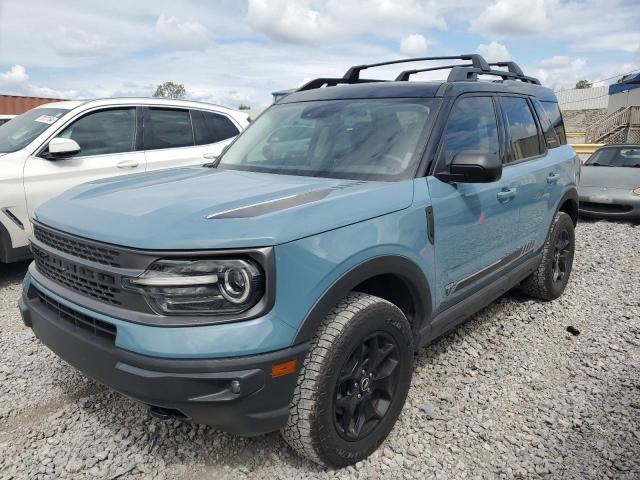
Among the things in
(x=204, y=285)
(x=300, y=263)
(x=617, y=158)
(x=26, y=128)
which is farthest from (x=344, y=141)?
(x=617, y=158)

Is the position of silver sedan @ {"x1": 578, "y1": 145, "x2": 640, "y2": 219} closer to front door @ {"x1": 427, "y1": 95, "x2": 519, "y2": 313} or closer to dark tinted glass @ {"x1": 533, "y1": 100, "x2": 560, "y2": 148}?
dark tinted glass @ {"x1": 533, "y1": 100, "x2": 560, "y2": 148}

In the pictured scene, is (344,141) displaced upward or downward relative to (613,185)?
upward

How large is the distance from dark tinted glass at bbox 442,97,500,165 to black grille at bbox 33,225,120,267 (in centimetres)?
183

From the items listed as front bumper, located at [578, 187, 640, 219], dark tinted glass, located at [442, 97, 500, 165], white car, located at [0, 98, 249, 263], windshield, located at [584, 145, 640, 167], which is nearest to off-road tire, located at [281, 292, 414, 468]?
dark tinted glass, located at [442, 97, 500, 165]

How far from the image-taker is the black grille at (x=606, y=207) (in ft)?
27.0

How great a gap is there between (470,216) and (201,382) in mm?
1844

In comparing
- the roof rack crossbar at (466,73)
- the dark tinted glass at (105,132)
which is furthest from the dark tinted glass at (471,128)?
the dark tinted glass at (105,132)

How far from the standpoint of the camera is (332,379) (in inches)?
84.8

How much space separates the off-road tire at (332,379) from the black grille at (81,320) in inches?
→ 31.4

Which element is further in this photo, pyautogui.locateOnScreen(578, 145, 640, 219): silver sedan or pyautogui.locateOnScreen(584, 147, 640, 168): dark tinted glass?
pyautogui.locateOnScreen(584, 147, 640, 168): dark tinted glass

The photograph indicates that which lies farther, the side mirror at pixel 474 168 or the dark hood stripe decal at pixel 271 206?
the side mirror at pixel 474 168

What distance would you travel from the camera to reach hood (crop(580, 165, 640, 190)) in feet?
28.0

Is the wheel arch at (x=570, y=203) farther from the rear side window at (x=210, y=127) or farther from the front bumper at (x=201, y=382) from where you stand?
the rear side window at (x=210, y=127)

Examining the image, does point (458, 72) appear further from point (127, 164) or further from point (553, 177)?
point (127, 164)
